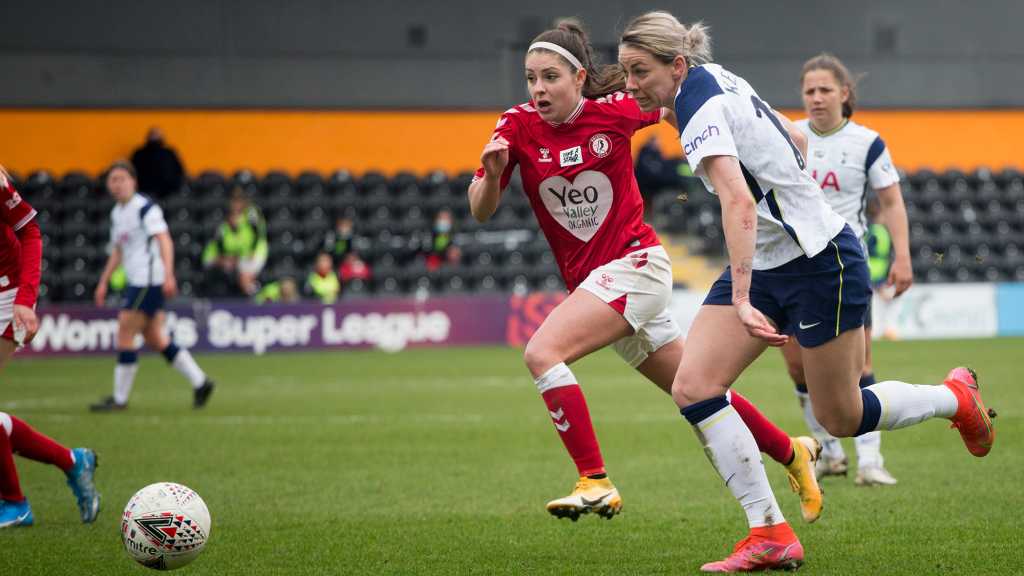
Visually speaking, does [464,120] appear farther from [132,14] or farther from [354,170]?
[132,14]

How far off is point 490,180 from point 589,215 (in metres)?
0.51

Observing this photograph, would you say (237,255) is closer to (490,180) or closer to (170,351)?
(170,351)

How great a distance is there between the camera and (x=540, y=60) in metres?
5.97

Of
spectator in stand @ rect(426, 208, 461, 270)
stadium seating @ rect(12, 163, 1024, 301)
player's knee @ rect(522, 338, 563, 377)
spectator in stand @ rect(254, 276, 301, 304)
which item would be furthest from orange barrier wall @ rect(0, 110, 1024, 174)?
player's knee @ rect(522, 338, 563, 377)

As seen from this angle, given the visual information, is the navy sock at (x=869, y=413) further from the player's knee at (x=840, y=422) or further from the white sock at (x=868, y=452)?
the white sock at (x=868, y=452)

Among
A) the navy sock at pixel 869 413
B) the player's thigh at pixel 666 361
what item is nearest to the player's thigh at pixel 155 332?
the player's thigh at pixel 666 361

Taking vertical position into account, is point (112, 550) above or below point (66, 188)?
A: below

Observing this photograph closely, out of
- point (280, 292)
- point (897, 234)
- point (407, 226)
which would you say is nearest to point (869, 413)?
point (897, 234)

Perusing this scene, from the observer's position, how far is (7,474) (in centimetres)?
663

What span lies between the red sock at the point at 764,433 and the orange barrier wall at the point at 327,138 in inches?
819

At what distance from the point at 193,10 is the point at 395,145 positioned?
483 cm

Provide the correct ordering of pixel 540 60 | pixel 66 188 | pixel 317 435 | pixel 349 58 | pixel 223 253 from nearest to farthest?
pixel 540 60 < pixel 317 435 < pixel 223 253 < pixel 66 188 < pixel 349 58

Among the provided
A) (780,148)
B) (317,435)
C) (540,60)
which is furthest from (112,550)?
(317,435)

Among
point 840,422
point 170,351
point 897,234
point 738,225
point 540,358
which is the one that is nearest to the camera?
point 738,225
